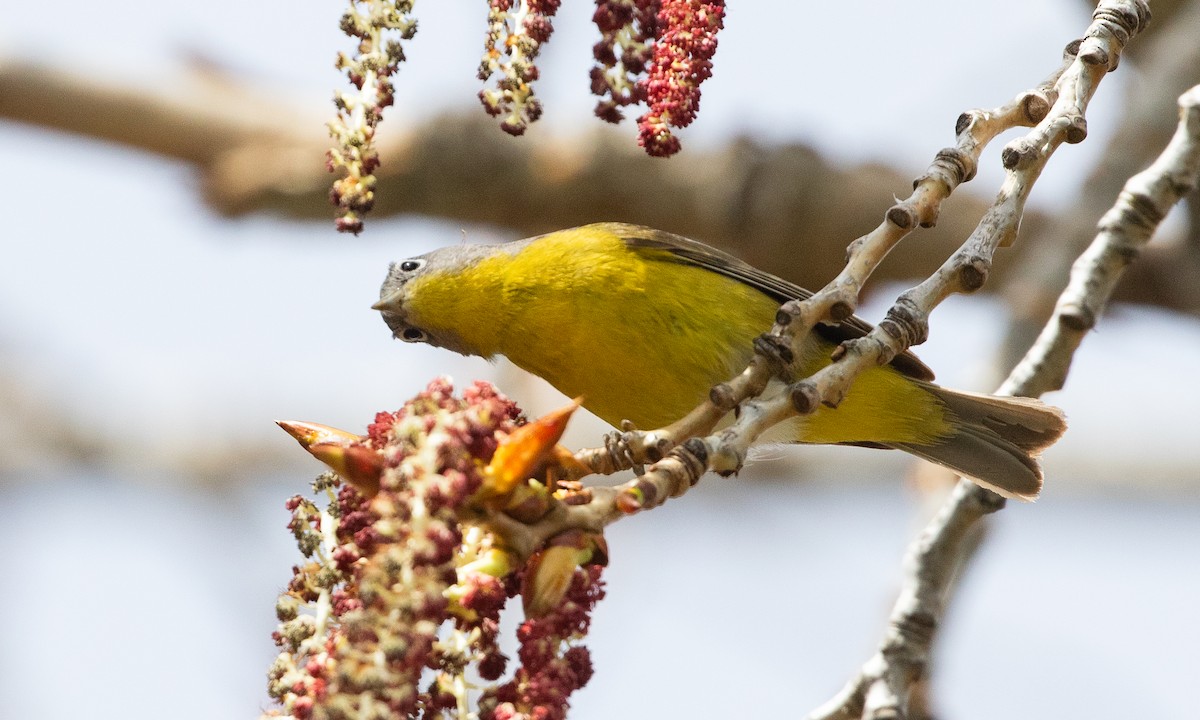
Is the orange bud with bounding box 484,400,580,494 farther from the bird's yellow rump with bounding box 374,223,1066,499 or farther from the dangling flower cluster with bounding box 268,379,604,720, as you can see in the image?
the bird's yellow rump with bounding box 374,223,1066,499

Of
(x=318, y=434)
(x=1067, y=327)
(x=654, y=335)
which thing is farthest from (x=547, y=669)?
(x=654, y=335)

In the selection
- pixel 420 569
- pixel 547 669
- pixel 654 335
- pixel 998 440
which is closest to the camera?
pixel 420 569

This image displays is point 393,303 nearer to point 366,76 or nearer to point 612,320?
point 612,320

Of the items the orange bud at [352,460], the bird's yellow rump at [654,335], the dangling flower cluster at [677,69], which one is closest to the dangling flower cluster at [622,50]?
the dangling flower cluster at [677,69]

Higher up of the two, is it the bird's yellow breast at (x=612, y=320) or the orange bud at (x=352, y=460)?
the bird's yellow breast at (x=612, y=320)

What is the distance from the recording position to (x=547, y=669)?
2.13m

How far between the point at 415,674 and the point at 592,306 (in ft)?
10.0

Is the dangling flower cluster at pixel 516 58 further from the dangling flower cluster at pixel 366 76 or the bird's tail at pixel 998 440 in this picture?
the bird's tail at pixel 998 440

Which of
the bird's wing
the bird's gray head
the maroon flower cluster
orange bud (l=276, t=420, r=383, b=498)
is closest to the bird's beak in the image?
the bird's gray head

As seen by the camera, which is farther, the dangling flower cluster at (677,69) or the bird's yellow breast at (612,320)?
the bird's yellow breast at (612,320)

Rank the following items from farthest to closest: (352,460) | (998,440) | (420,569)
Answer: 1. (998,440)
2. (352,460)
3. (420,569)

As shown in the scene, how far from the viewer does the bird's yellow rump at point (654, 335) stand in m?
4.81

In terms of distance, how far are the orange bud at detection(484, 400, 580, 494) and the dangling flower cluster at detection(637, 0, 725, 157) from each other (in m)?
0.51

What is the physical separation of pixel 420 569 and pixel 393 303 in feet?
11.7
